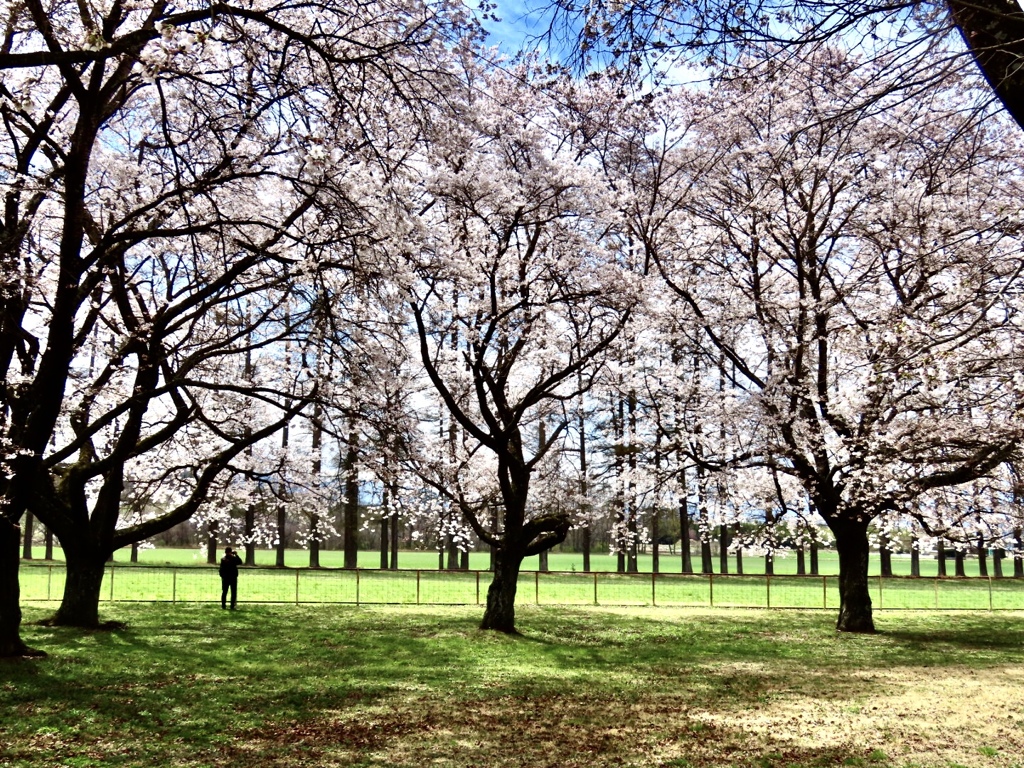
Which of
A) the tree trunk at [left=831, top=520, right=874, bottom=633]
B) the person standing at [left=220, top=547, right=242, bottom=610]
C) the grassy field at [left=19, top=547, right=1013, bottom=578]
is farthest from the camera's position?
the grassy field at [left=19, top=547, right=1013, bottom=578]

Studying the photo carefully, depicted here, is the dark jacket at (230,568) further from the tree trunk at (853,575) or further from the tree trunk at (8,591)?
the tree trunk at (853,575)

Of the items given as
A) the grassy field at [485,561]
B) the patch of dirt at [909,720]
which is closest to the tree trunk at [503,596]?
the patch of dirt at [909,720]

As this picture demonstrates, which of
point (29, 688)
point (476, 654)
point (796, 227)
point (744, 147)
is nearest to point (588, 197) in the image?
point (744, 147)

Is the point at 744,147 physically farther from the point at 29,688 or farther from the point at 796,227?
the point at 29,688

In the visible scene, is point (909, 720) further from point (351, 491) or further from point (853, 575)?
point (351, 491)

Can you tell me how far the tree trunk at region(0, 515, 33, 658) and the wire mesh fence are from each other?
389 inches

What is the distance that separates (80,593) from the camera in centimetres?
1454

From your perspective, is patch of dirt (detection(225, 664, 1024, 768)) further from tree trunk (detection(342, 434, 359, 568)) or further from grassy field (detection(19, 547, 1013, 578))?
grassy field (detection(19, 547, 1013, 578))

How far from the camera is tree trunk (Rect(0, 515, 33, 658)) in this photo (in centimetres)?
1051

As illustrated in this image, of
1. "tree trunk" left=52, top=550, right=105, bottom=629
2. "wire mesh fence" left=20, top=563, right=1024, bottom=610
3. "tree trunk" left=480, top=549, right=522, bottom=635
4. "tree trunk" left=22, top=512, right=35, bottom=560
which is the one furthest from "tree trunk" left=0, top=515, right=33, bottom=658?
"tree trunk" left=22, top=512, right=35, bottom=560

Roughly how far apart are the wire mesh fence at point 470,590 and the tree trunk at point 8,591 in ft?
32.4

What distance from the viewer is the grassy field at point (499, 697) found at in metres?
7.06

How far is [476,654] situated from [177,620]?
24.2 feet

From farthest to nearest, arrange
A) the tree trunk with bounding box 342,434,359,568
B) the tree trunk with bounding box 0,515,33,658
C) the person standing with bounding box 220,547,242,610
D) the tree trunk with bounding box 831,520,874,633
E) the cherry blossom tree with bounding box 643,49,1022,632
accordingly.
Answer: the person standing with bounding box 220,547,242,610, the tree trunk with bounding box 831,520,874,633, the tree trunk with bounding box 342,434,359,568, the cherry blossom tree with bounding box 643,49,1022,632, the tree trunk with bounding box 0,515,33,658
